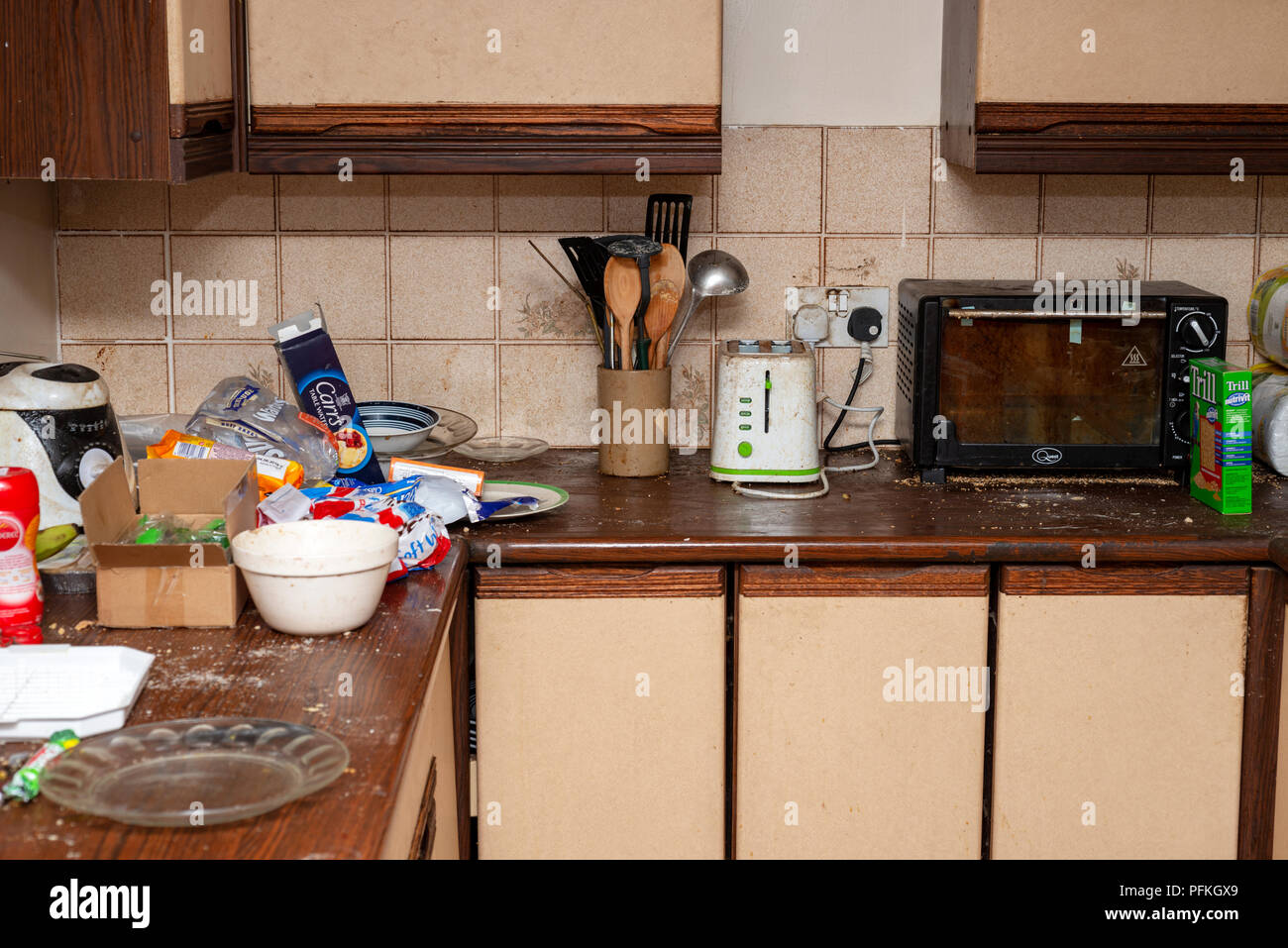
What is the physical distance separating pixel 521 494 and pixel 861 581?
1.74 feet

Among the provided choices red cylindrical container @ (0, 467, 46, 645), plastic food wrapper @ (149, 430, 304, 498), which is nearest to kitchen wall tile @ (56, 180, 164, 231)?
plastic food wrapper @ (149, 430, 304, 498)

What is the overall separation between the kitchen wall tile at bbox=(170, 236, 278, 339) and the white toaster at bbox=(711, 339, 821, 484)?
0.83m

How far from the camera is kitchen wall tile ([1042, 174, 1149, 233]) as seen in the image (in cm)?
239

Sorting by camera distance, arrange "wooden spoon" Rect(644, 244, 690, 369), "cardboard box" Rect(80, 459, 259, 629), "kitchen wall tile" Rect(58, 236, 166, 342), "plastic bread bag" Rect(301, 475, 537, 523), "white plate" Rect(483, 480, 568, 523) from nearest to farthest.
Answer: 1. "cardboard box" Rect(80, 459, 259, 629)
2. "plastic bread bag" Rect(301, 475, 537, 523)
3. "white plate" Rect(483, 480, 568, 523)
4. "wooden spoon" Rect(644, 244, 690, 369)
5. "kitchen wall tile" Rect(58, 236, 166, 342)

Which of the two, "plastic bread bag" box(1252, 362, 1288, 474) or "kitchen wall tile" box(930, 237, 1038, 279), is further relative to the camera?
"kitchen wall tile" box(930, 237, 1038, 279)

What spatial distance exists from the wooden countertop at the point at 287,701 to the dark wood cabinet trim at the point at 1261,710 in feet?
3.65

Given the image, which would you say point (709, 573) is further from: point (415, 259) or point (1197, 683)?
point (415, 259)

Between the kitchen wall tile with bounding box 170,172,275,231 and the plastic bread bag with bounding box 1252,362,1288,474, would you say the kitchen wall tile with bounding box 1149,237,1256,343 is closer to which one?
the plastic bread bag with bounding box 1252,362,1288,474

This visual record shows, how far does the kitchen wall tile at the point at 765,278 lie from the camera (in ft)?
7.87

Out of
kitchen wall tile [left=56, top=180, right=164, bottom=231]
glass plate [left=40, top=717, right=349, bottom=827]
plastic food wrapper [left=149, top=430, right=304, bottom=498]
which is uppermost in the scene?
kitchen wall tile [left=56, top=180, right=164, bottom=231]

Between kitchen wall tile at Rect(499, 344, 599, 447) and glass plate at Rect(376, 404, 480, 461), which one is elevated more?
kitchen wall tile at Rect(499, 344, 599, 447)

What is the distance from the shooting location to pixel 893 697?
6.27 ft

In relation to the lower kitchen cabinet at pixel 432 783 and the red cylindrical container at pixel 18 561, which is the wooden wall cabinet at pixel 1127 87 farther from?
the red cylindrical container at pixel 18 561

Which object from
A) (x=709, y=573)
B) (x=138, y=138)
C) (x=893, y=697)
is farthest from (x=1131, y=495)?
(x=138, y=138)
